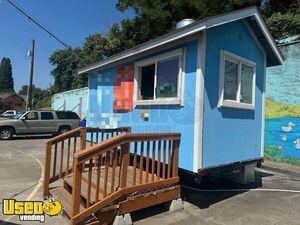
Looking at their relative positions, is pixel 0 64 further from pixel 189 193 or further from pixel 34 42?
pixel 189 193

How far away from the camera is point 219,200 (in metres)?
6.26

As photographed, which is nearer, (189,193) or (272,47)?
(189,193)

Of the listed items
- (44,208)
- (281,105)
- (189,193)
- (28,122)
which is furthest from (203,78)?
(28,122)

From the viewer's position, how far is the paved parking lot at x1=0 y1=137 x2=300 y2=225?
16.7ft

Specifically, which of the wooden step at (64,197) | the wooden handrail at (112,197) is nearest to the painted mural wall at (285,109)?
the wooden handrail at (112,197)

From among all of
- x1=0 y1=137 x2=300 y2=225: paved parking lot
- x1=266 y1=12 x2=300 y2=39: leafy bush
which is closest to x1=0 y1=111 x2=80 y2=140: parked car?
x1=0 y1=137 x2=300 y2=225: paved parking lot

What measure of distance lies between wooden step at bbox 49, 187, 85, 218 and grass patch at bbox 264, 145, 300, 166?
26.6ft

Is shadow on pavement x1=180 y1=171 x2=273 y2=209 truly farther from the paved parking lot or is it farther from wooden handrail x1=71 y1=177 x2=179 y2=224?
wooden handrail x1=71 y1=177 x2=179 y2=224

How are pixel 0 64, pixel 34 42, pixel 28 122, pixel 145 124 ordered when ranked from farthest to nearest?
1. pixel 0 64
2. pixel 34 42
3. pixel 28 122
4. pixel 145 124

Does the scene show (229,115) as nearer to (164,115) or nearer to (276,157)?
(164,115)

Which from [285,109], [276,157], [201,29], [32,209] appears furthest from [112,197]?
[285,109]

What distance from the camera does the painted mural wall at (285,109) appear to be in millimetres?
10242

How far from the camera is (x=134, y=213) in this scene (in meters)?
5.32

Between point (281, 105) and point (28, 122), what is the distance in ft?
45.2
